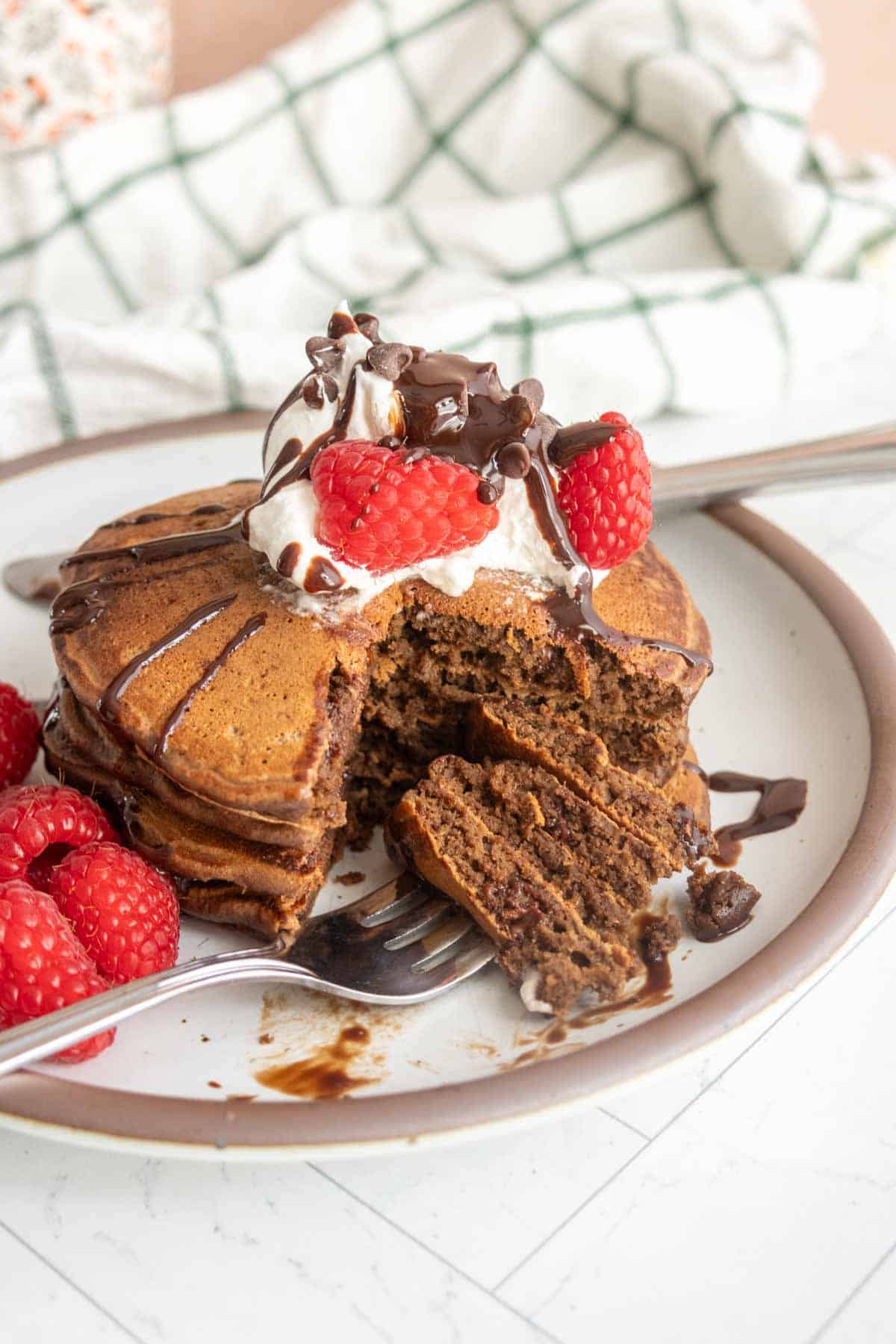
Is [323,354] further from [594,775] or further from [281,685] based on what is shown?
[594,775]

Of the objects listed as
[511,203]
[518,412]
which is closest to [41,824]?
[518,412]

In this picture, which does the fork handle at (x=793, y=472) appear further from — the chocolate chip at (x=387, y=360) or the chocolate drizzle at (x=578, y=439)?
the chocolate chip at (x=387, y=360)

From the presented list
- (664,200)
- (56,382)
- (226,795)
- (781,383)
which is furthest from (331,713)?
(664,200)

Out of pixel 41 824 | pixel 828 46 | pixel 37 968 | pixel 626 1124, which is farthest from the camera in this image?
pixel 828 46

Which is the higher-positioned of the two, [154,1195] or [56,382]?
[56,382]

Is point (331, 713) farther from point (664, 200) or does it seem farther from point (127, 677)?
point (664, 200)
